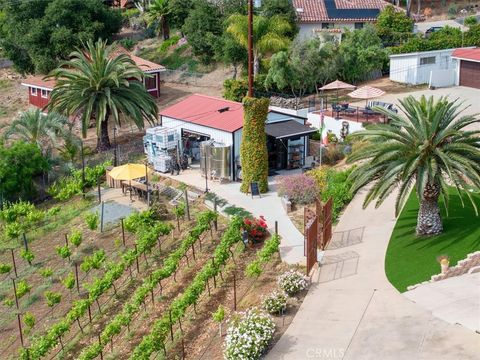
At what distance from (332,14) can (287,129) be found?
28005 mm

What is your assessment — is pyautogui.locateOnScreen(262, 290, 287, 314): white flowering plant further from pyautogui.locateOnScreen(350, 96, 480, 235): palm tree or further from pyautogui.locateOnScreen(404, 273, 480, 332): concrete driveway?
pyautogui.locateOnScreen(350, 96, 480, 235): palm tree

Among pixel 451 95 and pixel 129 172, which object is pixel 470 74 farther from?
pixel 129 172

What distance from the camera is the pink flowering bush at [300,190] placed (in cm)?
3309

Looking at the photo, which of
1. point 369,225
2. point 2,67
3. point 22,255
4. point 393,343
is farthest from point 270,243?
point 2,67

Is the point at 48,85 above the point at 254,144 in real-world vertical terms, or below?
below

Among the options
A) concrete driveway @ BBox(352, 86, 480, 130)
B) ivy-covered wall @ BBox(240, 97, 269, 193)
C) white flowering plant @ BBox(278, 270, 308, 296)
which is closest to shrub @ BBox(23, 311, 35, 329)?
white flowering plant @ BBox(278, 270, 308, 296)

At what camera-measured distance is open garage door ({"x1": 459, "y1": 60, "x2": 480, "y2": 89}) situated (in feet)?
169

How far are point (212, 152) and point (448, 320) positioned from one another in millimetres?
16939

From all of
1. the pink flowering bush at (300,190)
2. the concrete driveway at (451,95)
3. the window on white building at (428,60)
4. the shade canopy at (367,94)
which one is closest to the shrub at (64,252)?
the pink flowering bush at (300,190)

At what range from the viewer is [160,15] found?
68.6 metres

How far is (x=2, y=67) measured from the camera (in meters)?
70.6

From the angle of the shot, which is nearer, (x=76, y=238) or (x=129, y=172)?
(x=76, y=238)

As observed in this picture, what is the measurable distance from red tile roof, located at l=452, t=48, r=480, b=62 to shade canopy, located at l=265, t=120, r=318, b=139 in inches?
720

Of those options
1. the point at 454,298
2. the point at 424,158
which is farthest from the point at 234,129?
the point at 454,298
